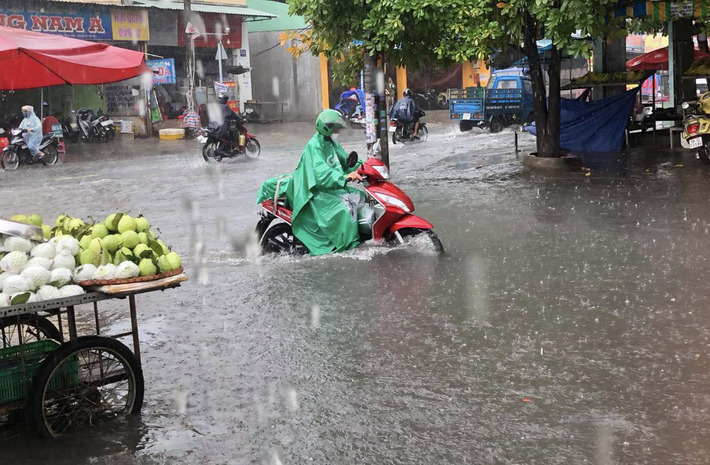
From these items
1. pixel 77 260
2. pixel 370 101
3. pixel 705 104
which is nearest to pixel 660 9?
pixel 705 104

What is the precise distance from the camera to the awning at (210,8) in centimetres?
2727

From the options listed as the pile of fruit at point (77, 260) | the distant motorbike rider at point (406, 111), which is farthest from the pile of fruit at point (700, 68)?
the pile of fruit at point (77, 260)

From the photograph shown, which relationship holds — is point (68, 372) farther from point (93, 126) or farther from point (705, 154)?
point (93, 126)

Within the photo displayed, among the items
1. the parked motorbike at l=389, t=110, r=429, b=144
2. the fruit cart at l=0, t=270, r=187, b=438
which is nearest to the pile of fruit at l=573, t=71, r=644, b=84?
the parked motorbike at l=389, t=110, r=429, b=144

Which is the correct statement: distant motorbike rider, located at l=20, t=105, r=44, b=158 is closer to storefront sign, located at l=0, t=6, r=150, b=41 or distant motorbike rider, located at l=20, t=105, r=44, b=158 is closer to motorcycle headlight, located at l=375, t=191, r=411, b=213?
storefront sign, located at l=0, t=6, r=150, b=41

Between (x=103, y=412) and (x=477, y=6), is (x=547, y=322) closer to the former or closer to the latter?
(x=103, y=412)

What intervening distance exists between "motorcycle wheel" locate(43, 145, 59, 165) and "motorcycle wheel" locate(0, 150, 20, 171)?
0.92 meters

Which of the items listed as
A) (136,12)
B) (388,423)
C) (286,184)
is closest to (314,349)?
(388,423)

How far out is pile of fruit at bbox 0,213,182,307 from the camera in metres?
4.39

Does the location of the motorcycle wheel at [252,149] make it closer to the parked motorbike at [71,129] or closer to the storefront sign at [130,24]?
the parked motorbike at [71,129]

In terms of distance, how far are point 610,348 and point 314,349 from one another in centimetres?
200

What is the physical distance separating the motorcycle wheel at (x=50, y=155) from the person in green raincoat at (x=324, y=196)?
533 inches

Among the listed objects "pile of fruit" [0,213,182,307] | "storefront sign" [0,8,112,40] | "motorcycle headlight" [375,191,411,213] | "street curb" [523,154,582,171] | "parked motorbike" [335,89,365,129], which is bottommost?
"street curb" [523,154,582,171]

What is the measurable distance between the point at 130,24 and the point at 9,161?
9346mm
